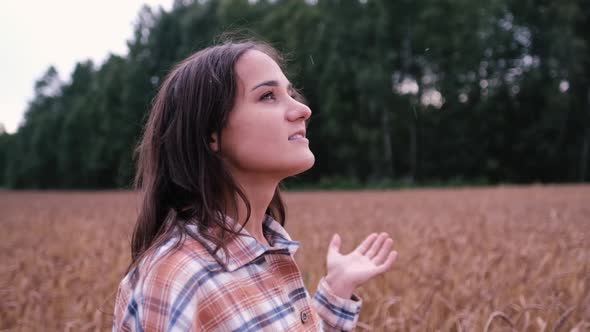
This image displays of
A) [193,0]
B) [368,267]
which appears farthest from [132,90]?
[368,267]

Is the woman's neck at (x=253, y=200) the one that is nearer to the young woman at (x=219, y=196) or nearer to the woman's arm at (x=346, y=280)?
the young woman at (x=219, y=196)

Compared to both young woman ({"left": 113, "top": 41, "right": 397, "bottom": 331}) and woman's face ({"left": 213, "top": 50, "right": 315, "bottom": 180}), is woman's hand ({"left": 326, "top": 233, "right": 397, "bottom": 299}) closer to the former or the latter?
young woman ({"left": 113, "top": 41, "right": 397, "bottom": 331})

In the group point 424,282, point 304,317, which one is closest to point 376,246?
point 304,317

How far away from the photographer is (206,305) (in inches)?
35.0

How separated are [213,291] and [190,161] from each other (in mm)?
279

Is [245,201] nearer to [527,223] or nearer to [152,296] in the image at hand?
[152,296]

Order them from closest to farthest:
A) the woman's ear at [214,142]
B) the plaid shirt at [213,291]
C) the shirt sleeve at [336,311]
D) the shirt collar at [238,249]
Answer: the plaid shirt at [213,291] → the shirt collar at [238,249] → the woman's ear at [214,142] → the shirt sleeve at [336,311]

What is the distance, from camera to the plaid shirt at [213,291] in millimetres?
847

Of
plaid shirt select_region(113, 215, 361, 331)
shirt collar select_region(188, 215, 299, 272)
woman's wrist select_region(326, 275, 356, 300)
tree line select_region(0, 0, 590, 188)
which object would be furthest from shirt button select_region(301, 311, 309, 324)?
tree line select_region(0, 0, 590, 188)

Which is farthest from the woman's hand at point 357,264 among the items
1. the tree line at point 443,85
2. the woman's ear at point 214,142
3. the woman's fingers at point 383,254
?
the tree line at point 443,85

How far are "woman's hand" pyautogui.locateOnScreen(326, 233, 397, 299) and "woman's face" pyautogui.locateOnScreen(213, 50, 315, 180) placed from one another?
39 cm

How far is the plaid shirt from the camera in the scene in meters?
0.85

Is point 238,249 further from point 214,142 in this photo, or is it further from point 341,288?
point 341,288

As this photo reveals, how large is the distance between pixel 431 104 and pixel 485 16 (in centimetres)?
513
